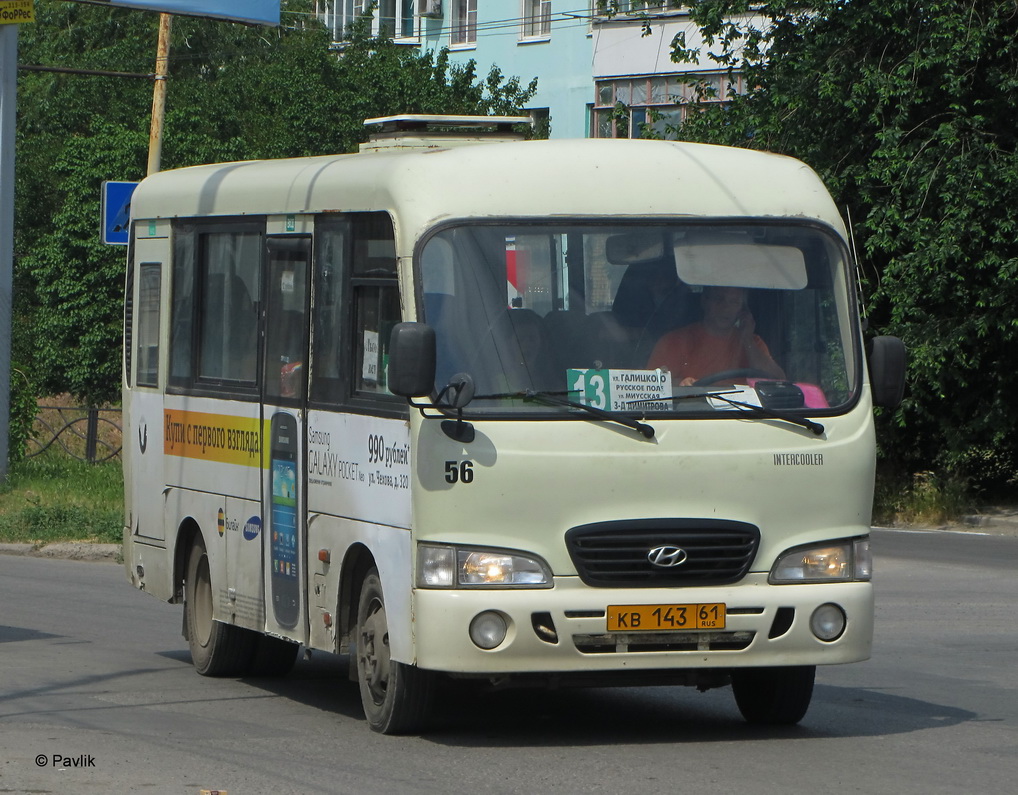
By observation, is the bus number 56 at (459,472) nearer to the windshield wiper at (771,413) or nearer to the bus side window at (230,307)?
the windshield wiper at (771,413)

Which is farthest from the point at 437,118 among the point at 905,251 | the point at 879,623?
the point at 905,251

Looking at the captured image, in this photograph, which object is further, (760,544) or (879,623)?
(879,623)

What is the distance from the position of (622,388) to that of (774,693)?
66.2 inches

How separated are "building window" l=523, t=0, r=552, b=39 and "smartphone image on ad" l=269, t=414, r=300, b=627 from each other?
41976 millimetres

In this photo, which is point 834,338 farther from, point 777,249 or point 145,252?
point 145,252

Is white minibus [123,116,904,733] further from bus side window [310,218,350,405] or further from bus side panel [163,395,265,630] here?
bus side panel [163,395,265,630]

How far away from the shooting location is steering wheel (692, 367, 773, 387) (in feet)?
28.5

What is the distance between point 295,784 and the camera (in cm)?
758

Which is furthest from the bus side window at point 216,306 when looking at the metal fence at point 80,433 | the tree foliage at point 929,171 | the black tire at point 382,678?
the metal fence at point 80,433

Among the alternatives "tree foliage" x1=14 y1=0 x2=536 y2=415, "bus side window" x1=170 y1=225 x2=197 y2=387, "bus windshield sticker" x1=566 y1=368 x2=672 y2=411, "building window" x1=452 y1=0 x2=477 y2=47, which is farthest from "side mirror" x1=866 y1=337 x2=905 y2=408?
A: "building window" x1=452 y1=0 x2=477 y2=47

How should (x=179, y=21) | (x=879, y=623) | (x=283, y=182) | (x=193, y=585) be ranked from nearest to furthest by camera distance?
(x=283, y=182) → (x=193, y=585) → (x=879, y=623) → (x=179, y=21)

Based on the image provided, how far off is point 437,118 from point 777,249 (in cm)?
232

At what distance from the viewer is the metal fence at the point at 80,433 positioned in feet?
99.4

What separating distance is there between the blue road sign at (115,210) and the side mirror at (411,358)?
1077cm
